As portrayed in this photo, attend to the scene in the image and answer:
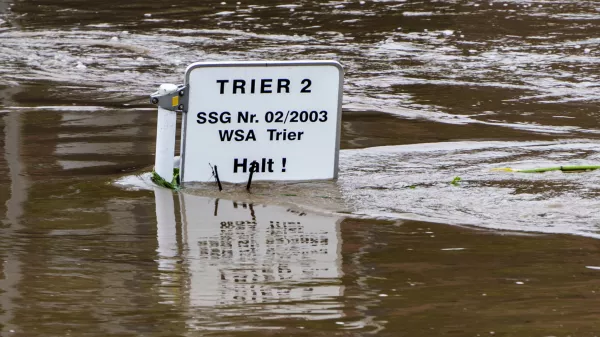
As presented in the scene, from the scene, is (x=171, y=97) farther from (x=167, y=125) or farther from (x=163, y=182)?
(x=163, y=182)

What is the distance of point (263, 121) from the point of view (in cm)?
823

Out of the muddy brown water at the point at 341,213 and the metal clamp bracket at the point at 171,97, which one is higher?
the metal clamp bracket at the point at 171,97

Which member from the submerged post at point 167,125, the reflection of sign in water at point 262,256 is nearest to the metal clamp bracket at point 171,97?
the submerged post at point 167,125

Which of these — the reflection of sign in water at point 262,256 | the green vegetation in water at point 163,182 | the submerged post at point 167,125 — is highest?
the submerged post at point 167,125

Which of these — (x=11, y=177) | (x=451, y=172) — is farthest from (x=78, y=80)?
(x=451, y=172)

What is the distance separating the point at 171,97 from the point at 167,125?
0.21m

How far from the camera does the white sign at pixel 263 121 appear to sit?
8.11 m

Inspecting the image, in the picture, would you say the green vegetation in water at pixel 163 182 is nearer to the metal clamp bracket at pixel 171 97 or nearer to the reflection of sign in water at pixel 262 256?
Result: the reflection of sign in water at pixel 262 256

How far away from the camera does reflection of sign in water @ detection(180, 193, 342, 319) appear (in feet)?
17.8

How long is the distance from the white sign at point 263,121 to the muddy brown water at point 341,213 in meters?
0.17

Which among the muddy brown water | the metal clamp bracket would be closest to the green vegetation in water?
the muddy brown water

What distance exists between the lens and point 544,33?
54.0 feet

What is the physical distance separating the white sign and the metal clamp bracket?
2.3 inches

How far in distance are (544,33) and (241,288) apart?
11699 mm
